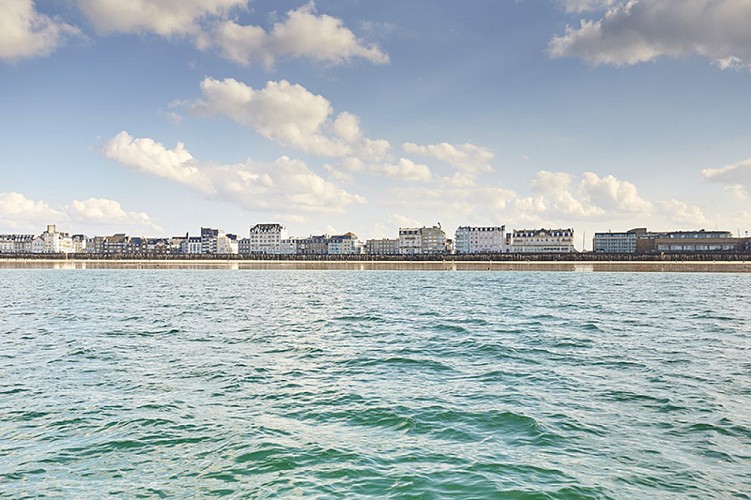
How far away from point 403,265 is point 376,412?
105 metres

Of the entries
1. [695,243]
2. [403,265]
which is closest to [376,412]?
[403,265]

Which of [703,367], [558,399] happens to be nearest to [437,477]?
[558,399]

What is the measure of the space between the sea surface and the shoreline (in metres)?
86.2

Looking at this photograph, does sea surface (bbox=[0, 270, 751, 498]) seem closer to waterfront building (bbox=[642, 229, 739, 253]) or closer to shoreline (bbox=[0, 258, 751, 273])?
shoreline (bbox=[0, 258, 751, 273])

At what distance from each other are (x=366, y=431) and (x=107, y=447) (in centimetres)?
532

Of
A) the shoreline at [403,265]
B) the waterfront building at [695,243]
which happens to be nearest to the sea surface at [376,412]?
the shoreline at [403,265]

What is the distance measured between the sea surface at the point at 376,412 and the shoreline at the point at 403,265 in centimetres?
8619

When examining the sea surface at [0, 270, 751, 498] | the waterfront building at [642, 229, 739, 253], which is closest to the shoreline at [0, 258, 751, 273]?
the waterfront building at [642, 229, 739, 253]

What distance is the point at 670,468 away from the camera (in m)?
8.97

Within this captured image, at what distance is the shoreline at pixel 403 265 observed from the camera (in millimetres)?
100938

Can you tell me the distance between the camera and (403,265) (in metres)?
117

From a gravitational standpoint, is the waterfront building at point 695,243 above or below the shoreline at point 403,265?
above

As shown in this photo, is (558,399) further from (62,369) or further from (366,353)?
(62,369)

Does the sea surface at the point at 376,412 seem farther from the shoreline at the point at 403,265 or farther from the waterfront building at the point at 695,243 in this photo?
the waterfront building at the point at 695,243
